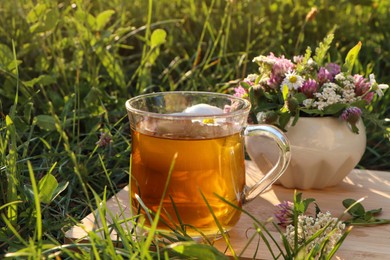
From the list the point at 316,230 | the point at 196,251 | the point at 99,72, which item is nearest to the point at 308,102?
the point at 316,230

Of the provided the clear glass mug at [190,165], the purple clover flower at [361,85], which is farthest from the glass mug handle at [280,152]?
the purple clover flower at [361,85]

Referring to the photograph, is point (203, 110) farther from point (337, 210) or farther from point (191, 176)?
point (337, 210)

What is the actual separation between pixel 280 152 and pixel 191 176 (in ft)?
0.65

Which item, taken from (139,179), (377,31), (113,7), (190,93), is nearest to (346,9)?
(377,31)

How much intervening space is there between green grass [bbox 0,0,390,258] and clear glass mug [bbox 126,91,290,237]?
0.38 ft

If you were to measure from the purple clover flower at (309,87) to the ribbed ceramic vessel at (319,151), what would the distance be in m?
0.05

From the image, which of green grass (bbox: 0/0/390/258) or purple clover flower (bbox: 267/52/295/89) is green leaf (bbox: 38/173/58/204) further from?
purple clover flower (bbox: 267/52/295/89)

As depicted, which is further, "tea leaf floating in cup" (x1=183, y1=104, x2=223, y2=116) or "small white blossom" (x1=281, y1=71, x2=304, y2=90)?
"small white blossom" (x1=281, y1=71, x2=304, y2=90)

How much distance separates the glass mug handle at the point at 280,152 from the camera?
3.96ft

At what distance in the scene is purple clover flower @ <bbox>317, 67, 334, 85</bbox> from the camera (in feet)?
4.71

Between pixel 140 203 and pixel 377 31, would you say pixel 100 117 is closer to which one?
pixel 140 203

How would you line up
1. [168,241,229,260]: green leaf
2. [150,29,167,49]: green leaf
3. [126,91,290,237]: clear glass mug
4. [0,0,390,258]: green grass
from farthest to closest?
[150,29,167,49]: green leaf, [0,0,390,258]: green grass, [126,91,290,237]: clear glass mug, [168,241,229,260]: green leaf

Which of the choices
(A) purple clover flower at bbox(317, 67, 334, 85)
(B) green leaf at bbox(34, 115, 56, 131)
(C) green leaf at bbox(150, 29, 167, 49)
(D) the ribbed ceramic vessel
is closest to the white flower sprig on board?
(D) the ribbed ceramic vessel

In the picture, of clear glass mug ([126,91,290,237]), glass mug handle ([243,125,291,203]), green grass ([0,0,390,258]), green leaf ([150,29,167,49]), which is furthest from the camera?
green leaf ([150,29,167,49])
